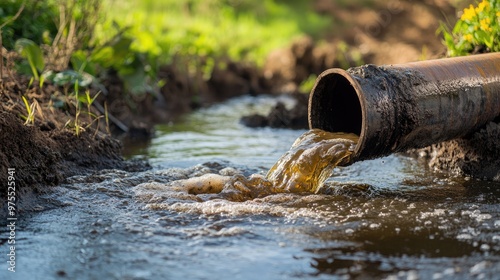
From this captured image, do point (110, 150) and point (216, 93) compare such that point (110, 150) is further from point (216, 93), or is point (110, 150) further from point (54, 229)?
point (216, 93)

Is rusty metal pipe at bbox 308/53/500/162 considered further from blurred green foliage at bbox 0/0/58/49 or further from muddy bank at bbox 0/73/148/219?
blurred green foliage at bbox 0/0/58/49

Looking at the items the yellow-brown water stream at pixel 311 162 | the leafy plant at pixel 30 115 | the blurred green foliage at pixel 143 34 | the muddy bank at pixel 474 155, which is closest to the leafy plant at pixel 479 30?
the muddy bank at pixel 474 155

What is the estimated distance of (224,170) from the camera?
615cm

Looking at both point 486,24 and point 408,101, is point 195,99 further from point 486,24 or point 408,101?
point 408,101

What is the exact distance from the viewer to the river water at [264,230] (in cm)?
380

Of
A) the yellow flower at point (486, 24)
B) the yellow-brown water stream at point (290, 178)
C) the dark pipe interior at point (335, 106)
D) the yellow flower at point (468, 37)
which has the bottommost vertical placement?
the yellow-brown water stream at point (290, 178)

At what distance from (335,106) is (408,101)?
80cm

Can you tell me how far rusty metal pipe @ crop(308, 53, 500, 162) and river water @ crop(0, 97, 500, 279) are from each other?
426 millimetres

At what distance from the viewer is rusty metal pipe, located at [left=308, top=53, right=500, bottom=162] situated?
507 cm

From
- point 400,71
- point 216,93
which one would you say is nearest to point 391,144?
point 400,71

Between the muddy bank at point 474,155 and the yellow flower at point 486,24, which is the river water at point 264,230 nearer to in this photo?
the muddy bank at point 474,155

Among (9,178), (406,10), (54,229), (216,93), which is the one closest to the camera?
(54,229)

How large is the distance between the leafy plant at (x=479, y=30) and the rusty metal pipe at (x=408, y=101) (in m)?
0.34

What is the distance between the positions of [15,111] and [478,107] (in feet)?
12.2
